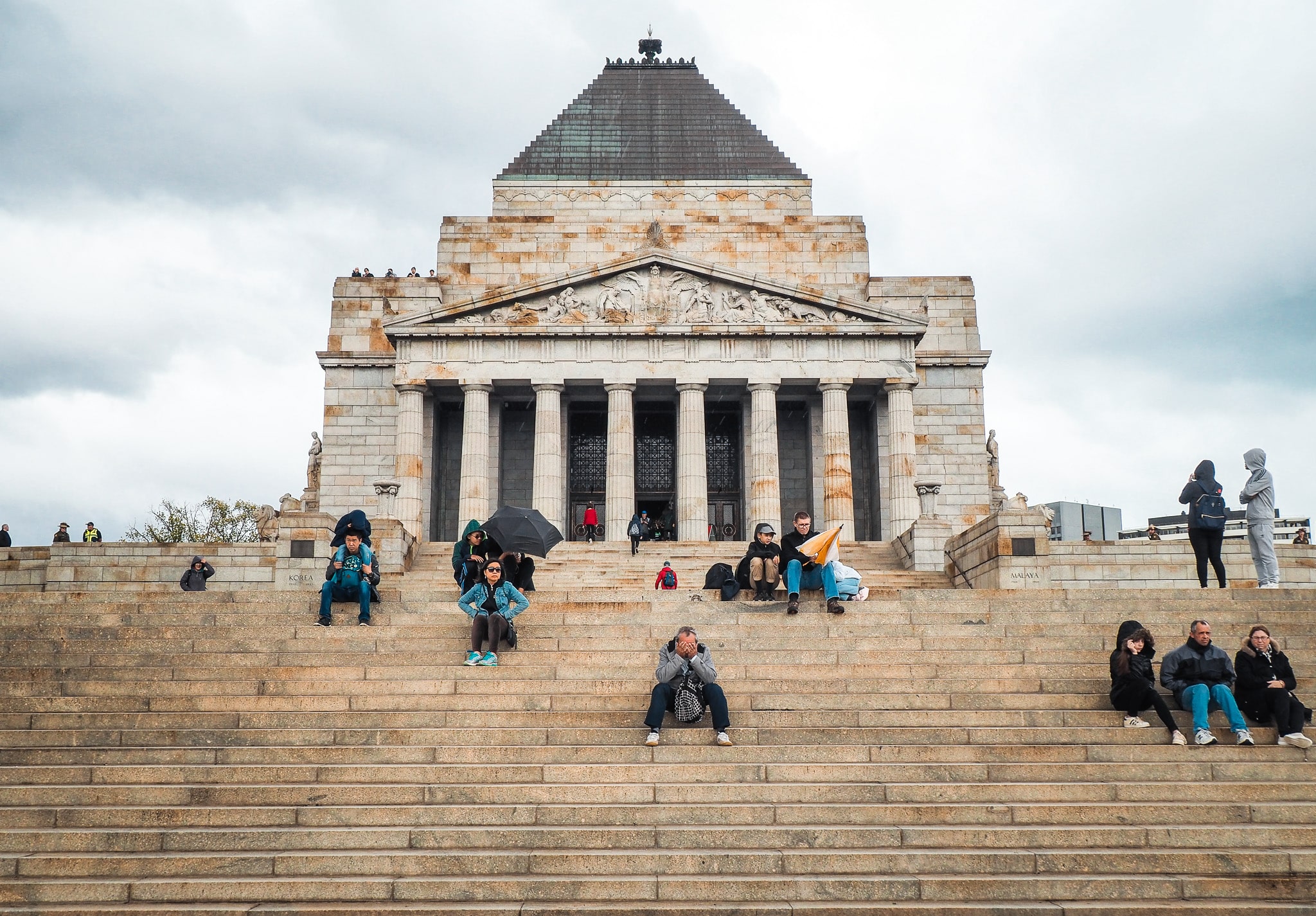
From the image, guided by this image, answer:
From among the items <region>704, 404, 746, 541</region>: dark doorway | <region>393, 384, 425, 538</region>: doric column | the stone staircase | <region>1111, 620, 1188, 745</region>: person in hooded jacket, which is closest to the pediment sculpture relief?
<region>393, 384, 425, 538</region>: doric column

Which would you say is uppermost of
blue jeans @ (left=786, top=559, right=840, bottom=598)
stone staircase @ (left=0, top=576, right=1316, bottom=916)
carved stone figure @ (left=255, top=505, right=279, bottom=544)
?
carved stone figure @ (left=255, top=505, right=279, bottom=544)

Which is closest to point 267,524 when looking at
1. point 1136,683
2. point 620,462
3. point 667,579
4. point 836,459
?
point 620,462

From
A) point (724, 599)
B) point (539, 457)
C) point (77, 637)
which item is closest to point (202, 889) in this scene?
point (77, 637)

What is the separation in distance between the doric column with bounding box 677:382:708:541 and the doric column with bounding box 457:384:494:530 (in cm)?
595

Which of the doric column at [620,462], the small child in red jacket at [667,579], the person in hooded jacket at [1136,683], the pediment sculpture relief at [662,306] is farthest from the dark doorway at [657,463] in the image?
the person in hooded jacket at [1136,683]

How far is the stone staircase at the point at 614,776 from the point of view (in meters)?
9.04

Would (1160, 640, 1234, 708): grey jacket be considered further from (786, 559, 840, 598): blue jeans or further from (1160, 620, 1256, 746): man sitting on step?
(786, 559, 840, 598): blue jeans

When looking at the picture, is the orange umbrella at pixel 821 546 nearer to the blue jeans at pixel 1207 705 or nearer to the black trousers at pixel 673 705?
the black trousers at pixel 673 705

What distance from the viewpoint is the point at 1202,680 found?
12.3m

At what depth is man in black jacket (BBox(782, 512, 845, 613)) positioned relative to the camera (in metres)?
16.0

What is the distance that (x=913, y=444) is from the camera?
35750mm

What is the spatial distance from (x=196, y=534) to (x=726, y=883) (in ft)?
211

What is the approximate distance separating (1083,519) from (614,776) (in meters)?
45.0

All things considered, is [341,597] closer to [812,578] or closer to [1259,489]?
[812,578]
